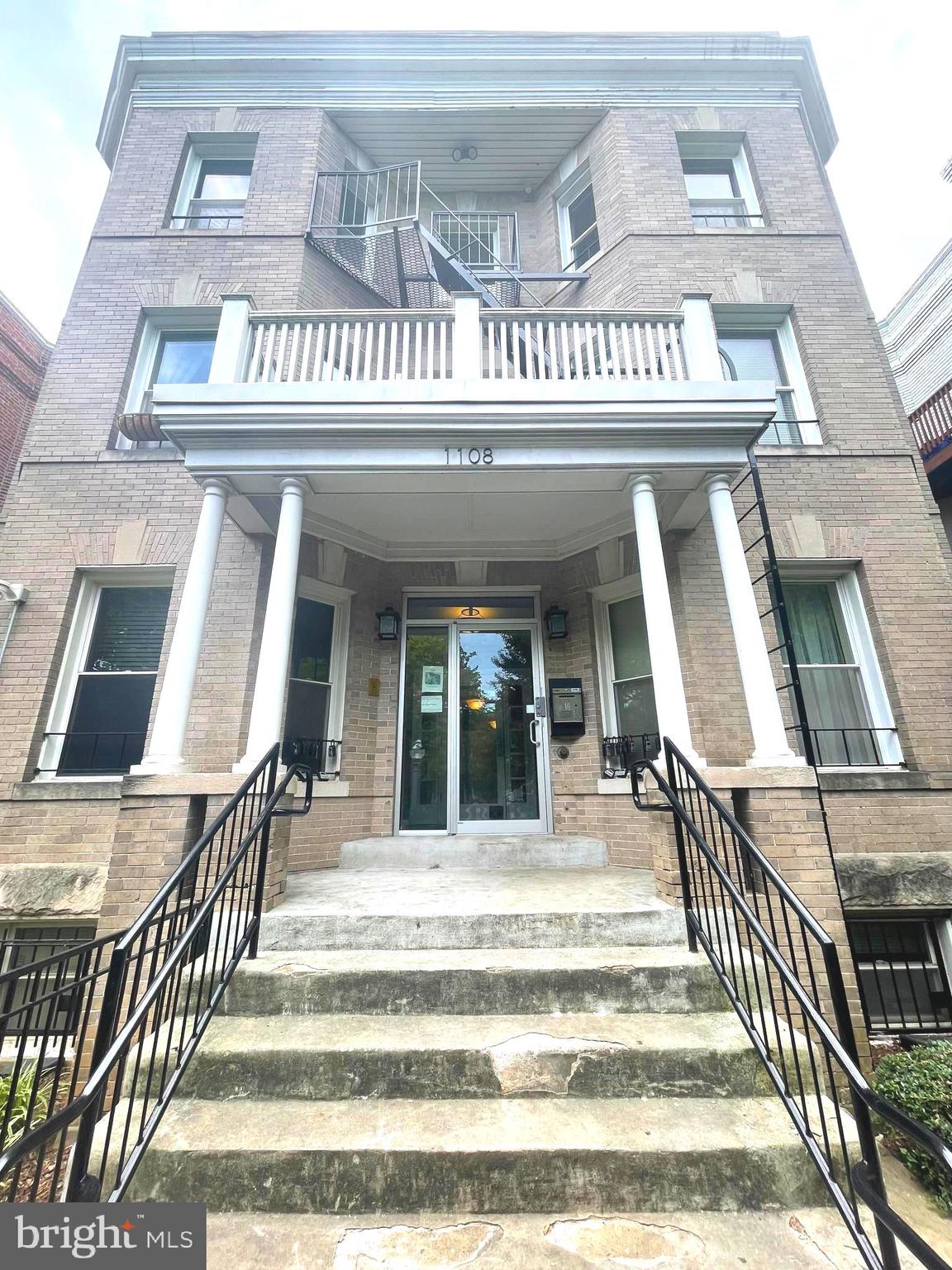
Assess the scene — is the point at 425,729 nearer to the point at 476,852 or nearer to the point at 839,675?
the point at 476,852

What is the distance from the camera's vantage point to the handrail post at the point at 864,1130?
62.3 inches

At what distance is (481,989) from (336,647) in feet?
12.5

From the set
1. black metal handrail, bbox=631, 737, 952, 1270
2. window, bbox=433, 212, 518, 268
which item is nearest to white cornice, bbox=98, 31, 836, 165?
window, bbox=433, 212, 518, 268

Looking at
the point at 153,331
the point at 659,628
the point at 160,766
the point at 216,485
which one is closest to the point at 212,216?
the point at 153,331

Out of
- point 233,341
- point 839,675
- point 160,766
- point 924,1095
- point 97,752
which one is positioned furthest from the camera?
point 839,675

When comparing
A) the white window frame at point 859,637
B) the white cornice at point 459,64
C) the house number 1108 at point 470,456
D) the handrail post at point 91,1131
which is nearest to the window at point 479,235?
the white cornice at point 459,64

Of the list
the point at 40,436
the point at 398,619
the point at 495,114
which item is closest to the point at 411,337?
the point at 398,619

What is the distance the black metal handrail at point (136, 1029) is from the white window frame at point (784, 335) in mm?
6158

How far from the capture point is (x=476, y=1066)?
232 centimetres

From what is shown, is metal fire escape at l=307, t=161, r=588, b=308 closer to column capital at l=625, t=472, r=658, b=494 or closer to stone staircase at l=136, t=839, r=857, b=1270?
column capital at l=625, t=472, r=658, b=494

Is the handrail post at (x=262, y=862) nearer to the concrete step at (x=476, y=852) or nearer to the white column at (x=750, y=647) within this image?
the concrete step at (x=476, y=852)

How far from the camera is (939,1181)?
2.49m

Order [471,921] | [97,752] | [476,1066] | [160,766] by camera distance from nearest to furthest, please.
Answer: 1. [476,1066]
2. [471,921]
3. [160,766]
4. [97,752]

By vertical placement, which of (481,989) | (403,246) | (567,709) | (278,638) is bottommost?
(481,989)
